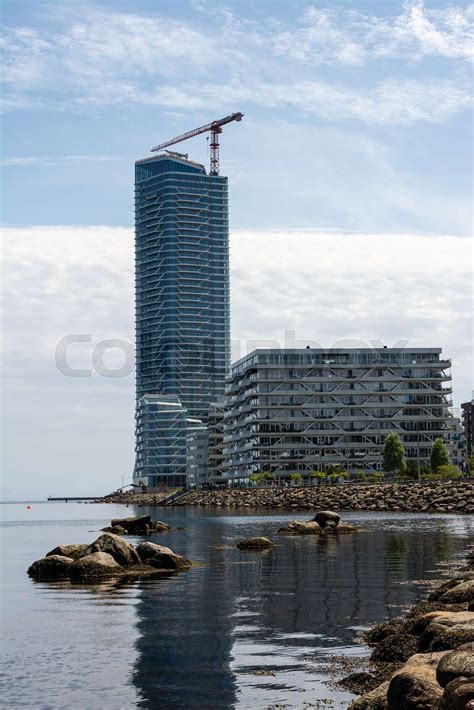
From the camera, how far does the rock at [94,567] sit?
42094mm

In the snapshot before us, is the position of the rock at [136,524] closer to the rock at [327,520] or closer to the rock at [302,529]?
the rock at [302,529]

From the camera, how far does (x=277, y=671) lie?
20.8 metres

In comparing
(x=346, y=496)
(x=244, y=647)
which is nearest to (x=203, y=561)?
(x=244, y=647)

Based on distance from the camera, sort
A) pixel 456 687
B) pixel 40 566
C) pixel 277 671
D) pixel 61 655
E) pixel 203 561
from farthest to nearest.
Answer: pixel 203 561
pixel 40 566
pixel 61 655
pixel 277 671
pixel 456 687

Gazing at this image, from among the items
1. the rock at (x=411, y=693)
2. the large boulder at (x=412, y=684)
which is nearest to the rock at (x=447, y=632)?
the large boulder at (x=412, y=684)

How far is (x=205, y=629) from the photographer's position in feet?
86.7

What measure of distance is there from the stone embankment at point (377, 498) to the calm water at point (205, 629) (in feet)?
191

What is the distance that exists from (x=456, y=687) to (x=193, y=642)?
12135 millimetres

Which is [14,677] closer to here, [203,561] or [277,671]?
[277,671]

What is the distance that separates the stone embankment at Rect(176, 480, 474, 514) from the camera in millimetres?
107994

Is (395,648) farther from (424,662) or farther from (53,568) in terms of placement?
(53,568)

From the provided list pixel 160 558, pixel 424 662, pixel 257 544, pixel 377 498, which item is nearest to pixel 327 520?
pixel 257 544

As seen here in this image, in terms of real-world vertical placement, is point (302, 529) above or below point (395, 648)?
below

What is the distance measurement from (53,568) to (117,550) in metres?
3.09
